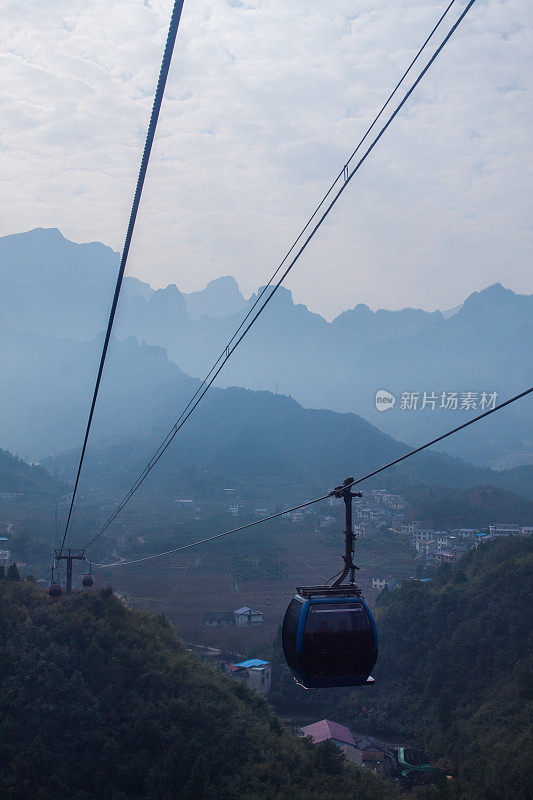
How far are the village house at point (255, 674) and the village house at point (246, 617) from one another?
22.2 feet

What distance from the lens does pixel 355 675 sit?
14.9 feet

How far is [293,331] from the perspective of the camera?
163 m

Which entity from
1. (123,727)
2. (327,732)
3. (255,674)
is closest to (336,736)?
(327,732)

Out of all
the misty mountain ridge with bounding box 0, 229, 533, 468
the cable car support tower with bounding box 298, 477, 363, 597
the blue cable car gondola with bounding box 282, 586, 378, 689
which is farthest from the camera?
the misty mountain ridge with bounding box 0, 229, 533, 468

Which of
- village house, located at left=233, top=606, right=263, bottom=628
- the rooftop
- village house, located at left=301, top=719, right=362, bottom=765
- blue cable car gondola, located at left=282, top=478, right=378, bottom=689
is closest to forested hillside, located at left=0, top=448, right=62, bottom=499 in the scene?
village house, located at left=233, top=606, right=263, bottom=628

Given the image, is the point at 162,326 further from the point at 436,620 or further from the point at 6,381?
the point at 436,620

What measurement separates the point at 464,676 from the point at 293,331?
142 m

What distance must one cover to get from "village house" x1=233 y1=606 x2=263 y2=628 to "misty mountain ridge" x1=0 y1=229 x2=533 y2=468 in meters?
94.1

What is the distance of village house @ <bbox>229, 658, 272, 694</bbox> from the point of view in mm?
24812

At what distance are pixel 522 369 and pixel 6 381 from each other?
104541mm

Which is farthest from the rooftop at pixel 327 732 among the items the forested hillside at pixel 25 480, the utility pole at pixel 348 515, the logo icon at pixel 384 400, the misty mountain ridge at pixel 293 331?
the misty mountain ridge at pixel 293 331

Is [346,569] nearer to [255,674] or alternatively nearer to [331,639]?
[331,639]

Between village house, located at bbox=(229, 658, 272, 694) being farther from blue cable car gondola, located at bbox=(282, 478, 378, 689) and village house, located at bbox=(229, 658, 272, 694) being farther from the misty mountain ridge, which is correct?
the misty mountain ridge

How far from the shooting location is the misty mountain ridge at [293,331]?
142500 mm
